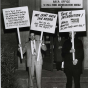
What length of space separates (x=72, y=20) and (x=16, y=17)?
1.83 m

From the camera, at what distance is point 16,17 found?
7855 millimetres

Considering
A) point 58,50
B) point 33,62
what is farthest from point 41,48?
point 58,50

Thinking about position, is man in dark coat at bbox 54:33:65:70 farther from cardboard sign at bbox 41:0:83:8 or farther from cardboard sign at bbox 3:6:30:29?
cardboard sign at bbox 3:6:30:29

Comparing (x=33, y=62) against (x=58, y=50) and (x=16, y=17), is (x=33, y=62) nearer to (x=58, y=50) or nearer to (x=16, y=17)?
(x=16, y=17)

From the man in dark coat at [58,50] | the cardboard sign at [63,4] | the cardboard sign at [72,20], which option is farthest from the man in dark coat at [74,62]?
the man in dark coat at [58,50]

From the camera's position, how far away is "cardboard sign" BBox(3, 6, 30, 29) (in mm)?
7812

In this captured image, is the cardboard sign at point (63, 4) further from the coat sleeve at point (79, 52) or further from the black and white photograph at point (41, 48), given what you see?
the coat sleeve at point (79, 52)

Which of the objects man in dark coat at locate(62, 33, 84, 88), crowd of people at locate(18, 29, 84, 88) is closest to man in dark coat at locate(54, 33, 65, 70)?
crowd of people at locate(18, 29, 84, 88)

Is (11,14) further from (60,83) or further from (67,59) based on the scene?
(60,83)

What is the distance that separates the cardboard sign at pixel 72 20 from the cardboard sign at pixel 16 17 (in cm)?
115

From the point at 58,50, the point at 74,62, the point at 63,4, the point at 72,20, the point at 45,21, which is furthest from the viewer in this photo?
the point at 58,50

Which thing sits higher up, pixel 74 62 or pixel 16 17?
pixel 16 17

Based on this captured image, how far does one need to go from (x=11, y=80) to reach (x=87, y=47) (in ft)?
13.4

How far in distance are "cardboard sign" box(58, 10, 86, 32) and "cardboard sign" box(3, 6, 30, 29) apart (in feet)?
3.77
